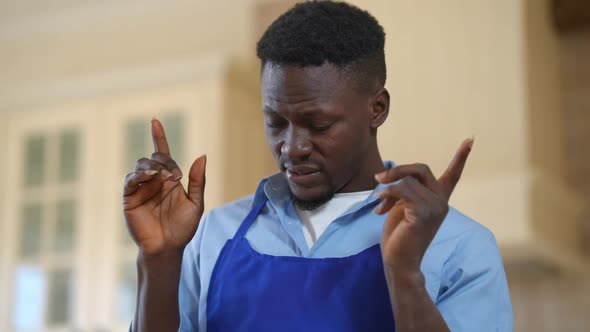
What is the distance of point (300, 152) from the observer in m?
0.90

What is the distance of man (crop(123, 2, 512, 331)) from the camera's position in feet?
2.89

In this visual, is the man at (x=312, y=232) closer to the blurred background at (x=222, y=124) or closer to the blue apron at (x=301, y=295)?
the blue apron at (x=301, y=295)

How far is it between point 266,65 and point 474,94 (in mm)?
1154

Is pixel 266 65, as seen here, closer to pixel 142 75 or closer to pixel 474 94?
pixel 474 94

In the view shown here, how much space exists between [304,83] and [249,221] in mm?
195

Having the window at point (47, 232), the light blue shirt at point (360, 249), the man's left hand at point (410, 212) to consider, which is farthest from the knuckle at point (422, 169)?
the window at point (47, 232)

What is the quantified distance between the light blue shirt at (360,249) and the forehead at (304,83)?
0.13 metres

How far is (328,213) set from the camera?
988mm

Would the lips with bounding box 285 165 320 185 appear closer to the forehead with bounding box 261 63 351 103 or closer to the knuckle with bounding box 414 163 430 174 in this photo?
the forehead with bounding box 261 63 351 103

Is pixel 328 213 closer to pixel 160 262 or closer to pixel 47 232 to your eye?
pixel 160 262

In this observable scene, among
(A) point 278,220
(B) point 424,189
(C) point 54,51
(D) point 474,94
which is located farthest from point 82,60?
(B) point 424,189

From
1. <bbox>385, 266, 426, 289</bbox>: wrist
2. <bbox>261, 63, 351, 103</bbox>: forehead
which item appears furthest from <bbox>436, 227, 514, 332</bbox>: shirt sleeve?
<bbox>261, 63, 351, 103</bbox>: forehead

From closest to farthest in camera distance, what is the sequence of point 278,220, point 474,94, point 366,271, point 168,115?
point 366,271
point 278,220
point 474,94
point 168,115

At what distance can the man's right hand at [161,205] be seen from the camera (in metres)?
0.88
